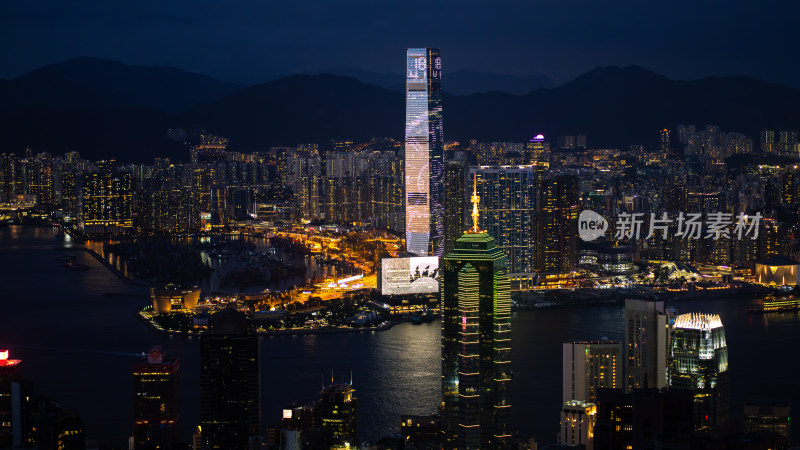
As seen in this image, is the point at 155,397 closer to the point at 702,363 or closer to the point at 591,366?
the point at 591,366

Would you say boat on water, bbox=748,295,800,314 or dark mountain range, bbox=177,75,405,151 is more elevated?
dark mountain range, bbox=177,75,405,151

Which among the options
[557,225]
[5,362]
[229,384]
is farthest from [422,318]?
[5,362]

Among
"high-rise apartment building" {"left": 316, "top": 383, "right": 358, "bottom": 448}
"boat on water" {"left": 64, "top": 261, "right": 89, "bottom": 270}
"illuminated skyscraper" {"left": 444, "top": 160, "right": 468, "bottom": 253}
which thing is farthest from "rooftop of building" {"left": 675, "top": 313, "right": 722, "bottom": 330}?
"boat on water" {"left": 64, "top": 261, "right": 89, "bottom": 270}

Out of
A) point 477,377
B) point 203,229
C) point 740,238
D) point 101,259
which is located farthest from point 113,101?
point 477,377

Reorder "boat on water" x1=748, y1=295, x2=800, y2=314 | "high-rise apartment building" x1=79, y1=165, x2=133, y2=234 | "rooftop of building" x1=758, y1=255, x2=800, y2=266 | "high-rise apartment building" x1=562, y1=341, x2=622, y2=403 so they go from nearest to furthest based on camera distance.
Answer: "high-rise apartment building" x1=562, y1=341, x2=622, y2=403, "boat on water" x1=748, y1=295, x2=800, y2=314, "rooftop of building" x1=758, y1=255, x2=800, y2=266, "high-rise apartment building" x1=79, y1=165, x2=133, y2=234

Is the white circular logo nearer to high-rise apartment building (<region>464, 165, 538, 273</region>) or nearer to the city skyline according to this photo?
the city skyline

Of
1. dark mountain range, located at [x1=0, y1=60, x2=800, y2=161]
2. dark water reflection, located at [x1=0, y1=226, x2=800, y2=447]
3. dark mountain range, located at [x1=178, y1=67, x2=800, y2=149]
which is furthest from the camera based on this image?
dark mountain range, located at [x1=0, y1=60, x2=800, y2=161]

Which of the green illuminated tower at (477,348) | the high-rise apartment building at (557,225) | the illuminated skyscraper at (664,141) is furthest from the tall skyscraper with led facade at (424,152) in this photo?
the illuminated skyscraper at (664,141)
